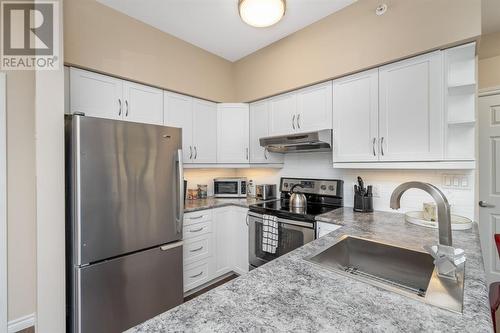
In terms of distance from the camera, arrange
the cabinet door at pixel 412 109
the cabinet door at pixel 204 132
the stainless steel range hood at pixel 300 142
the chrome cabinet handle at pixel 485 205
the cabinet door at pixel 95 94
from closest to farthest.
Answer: the cabinet door at pixel 412 109 < the cabinet door at pixel 95 94 < the stainless steel range hood at pixel 300 142 < the chrome cabinet handle at pixel 485 205 < the cabinet door at pixel 204 132

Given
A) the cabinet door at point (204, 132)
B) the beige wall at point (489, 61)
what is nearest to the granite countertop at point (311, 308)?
the cabinet door at point (204, 132)

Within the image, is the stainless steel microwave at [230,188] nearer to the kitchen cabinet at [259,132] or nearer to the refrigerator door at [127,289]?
the kitchen cabinet at [259,132]

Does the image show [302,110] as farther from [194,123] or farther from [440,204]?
[440,204]

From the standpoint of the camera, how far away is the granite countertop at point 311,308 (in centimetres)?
65

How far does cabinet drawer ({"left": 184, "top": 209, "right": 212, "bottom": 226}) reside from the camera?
2.44m

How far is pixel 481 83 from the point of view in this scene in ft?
8.05

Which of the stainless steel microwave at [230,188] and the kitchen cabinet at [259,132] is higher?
the kitchen cabinet at [259,132]

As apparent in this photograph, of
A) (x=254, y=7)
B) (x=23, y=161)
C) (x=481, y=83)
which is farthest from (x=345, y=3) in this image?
(x=23, y=161)

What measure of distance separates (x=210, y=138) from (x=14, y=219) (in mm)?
1992

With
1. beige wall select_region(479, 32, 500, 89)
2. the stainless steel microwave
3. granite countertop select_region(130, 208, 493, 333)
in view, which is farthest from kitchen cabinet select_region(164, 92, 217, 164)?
beige wall select_region(479, 32, 500, 89)

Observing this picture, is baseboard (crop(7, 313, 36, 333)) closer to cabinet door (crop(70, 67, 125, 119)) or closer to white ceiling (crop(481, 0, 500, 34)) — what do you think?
cabinet door (crop(70, 67, 125, 119))

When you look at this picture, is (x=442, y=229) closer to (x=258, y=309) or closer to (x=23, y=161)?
(x=258, y=309)

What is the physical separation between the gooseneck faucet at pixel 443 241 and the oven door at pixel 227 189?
2.27 metres

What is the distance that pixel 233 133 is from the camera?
3.15 metres
